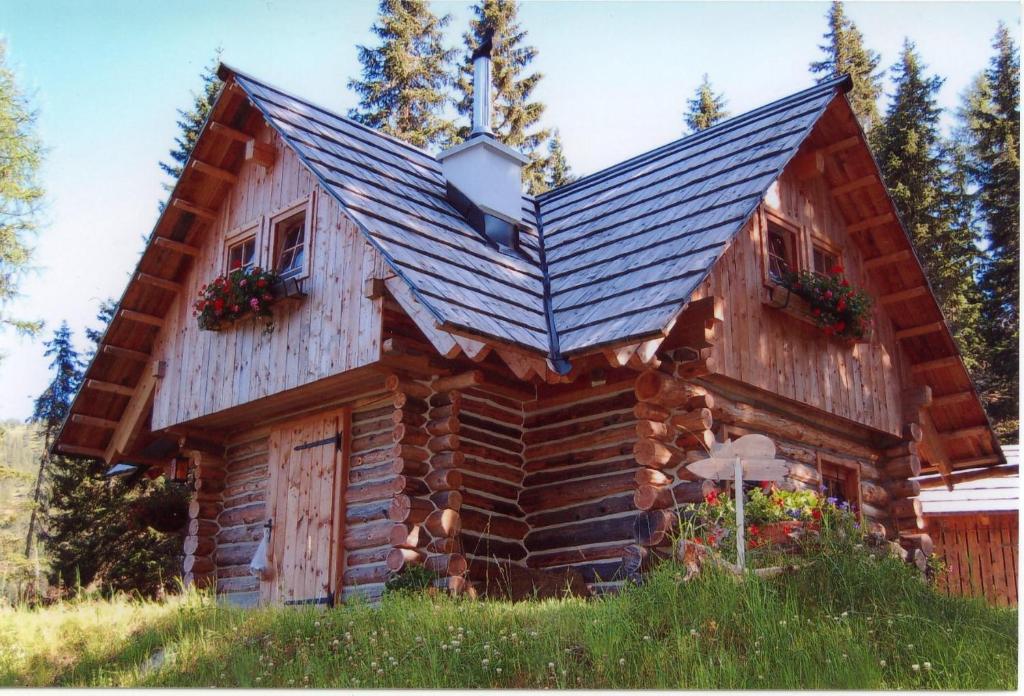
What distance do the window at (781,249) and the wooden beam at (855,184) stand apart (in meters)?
1.02

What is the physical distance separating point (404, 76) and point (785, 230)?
13806mm

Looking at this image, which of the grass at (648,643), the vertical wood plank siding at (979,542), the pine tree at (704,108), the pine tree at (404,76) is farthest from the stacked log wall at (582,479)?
the pine tree at (704,108)

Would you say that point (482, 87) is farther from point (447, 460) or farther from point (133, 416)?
point (133, 416)

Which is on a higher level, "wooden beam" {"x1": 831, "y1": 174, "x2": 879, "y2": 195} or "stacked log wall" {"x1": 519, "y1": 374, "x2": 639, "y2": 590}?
"wooden beam" {"x1": 831, "y1": 174, "x2": 879, "y2": 195}

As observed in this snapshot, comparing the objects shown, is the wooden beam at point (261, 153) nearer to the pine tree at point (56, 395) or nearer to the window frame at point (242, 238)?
the window frame at point (242, 238)

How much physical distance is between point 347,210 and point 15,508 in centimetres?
1052

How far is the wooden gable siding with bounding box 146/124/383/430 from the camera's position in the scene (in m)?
9.75

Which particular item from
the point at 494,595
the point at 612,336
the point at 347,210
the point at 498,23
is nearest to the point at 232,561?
the point at 494,595

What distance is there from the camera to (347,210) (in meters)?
9.47

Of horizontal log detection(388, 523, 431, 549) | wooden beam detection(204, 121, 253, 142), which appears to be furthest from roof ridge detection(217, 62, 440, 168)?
horizontal log detection(388, 523, 431, 549)

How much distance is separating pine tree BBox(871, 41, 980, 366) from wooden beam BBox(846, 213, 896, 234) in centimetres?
350

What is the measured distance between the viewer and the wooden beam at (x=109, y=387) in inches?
509

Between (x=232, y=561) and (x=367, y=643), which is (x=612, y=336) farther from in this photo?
(x=232, y=561)

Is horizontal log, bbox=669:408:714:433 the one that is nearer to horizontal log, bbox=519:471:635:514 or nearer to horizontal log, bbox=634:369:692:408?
horizontal log, bbox=634:369:692:408
